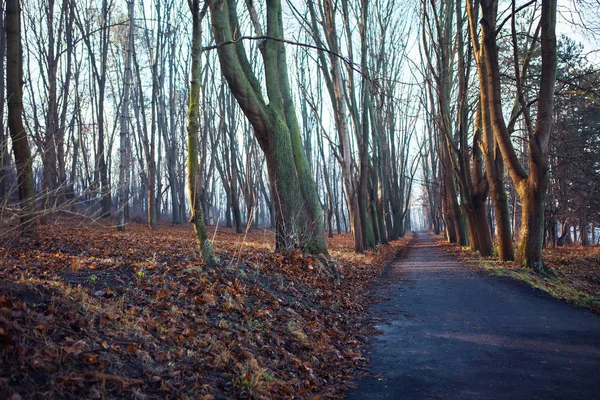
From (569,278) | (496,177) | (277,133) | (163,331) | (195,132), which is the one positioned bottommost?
(569,278)

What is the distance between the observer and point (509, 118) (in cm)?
1544

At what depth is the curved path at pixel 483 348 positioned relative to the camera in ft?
13.6

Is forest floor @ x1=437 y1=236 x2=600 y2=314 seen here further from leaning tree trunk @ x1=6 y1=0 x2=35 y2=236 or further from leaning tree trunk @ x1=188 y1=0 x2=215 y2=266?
leaning tree trunk @ x1=6 y1=0 x2=35 y2=236

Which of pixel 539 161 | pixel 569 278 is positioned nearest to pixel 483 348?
pixel 539 161

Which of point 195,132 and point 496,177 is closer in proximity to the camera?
point 195,132

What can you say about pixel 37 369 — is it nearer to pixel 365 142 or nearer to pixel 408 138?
pixel 365 142

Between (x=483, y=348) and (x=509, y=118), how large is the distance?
481 inches

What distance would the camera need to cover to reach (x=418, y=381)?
14.6 ft

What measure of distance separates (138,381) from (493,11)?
13084 millimetres

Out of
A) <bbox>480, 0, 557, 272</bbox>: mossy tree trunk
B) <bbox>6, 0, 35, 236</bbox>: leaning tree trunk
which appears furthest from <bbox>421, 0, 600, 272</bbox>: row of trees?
<bbox>6, 0, 35, 236</bbox>: leaning tree trunk

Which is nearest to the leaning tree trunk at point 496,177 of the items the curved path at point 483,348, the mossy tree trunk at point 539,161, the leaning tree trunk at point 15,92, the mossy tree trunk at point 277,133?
the mossy tree trunk at point 539,161

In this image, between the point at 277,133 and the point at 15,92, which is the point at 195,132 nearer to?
the point at 277,133

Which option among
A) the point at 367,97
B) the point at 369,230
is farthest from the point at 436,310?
the point at 367,97

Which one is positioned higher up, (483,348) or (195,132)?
(195,132)
